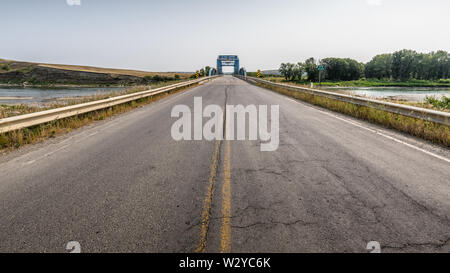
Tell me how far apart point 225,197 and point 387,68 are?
12997 centimetres

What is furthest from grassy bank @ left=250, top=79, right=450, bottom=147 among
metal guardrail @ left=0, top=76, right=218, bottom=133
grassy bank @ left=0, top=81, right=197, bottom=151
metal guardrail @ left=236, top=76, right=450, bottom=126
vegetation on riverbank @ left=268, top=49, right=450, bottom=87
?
vegetation on riverbank @ left=268, top=49, right=450, bottom=87

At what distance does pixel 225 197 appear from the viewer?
11.3 ft

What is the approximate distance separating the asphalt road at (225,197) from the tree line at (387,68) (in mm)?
91877

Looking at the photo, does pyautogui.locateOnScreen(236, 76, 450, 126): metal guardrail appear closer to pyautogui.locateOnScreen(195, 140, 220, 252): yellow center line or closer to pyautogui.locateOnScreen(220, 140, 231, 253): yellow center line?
pyautogui.locateOnScreen(220, 140, 231, 253): yellow center line

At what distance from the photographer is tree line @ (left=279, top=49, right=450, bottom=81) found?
93875 mm

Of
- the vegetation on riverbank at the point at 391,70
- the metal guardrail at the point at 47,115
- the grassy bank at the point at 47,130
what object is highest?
the vegetation on riverbank at the point at 391,70

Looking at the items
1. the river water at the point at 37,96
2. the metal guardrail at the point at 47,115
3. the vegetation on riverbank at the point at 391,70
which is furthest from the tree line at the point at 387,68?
the metal guardrail at the point at 47,115

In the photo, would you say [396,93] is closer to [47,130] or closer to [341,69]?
[47,130]

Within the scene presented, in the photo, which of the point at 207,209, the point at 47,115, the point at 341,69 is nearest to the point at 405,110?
the point at 207,209

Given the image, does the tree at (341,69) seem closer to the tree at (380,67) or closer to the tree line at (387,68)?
the tree line at (387,68)

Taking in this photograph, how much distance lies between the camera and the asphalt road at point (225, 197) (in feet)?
8.34

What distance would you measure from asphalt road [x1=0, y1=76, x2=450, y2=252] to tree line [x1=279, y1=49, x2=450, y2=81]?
91.9 metres
